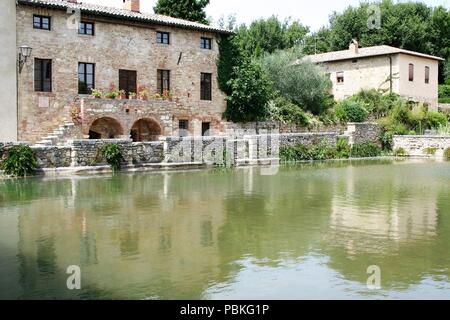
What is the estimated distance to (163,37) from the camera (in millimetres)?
31359

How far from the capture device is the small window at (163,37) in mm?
31147

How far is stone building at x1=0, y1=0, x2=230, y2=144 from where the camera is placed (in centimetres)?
2628

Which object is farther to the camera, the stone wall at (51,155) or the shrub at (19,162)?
the stone wall at (51,155)

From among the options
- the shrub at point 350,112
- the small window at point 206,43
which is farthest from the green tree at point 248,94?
the shrub at point 350,112

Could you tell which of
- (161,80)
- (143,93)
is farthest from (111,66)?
(161,80)

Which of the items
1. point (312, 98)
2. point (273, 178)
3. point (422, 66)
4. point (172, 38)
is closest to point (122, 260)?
point (273, 178)

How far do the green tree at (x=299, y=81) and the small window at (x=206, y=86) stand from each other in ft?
17.2

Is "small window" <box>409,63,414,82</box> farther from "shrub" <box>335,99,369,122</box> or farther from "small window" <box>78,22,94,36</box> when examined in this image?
"small window" <box>78,22,94,36</box>

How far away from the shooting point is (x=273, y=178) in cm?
2191

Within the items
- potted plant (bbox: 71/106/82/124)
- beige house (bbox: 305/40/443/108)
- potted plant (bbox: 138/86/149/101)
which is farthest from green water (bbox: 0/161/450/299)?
beige house (bbox: 305/40/443/108)

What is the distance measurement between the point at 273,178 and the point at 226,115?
39.9ft

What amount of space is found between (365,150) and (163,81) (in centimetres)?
1353

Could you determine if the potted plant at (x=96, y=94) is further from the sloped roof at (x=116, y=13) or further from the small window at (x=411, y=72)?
the small window at (x=411, y=72)

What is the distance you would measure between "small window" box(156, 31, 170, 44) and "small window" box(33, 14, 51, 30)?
20.7 ft
